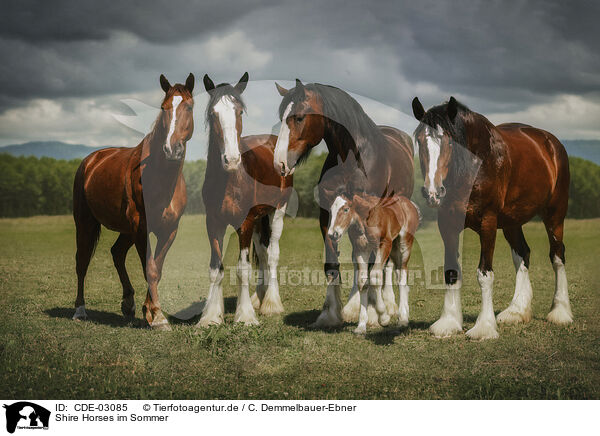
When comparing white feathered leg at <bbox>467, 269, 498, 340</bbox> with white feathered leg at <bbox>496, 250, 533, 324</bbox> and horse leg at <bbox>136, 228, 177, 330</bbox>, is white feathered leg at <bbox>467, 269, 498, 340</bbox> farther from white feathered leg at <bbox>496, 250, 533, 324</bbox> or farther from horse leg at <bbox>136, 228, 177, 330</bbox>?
horse leg at <bbox>136, 228, 177, 330</bbox>

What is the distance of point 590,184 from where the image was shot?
13.7 metres

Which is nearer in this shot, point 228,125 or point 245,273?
point 228,125

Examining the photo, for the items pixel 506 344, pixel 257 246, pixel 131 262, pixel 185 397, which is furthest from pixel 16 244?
pixel 506 344

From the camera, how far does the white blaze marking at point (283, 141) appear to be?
7.41 metres

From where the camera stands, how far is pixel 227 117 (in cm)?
761

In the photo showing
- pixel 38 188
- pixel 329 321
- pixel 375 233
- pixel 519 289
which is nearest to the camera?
pixel 375 233

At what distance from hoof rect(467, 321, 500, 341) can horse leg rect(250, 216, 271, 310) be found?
4143 mm

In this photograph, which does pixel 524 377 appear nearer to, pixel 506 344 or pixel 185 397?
pixel 506 344

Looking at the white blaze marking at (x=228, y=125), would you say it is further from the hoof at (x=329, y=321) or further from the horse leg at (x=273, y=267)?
the hoof at (x=329, y=321)

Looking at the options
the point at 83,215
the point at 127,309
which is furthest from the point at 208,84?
the point at 127,309

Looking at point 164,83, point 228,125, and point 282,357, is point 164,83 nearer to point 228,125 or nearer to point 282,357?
point 228,125

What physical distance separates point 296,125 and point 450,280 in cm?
331

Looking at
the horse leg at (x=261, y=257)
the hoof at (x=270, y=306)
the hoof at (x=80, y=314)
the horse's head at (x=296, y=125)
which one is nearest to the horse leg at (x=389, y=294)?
the hoof at (x=270, y=306)
